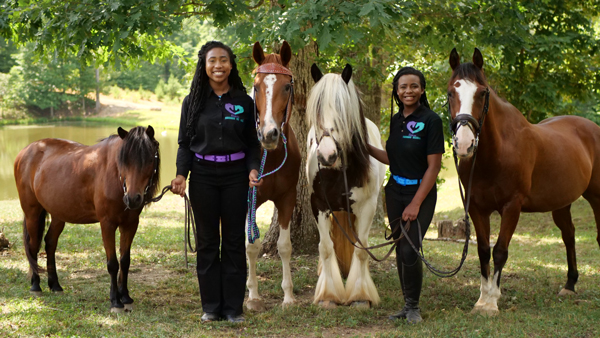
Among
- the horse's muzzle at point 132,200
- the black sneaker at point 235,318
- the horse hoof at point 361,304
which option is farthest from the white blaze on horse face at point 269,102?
the horse hoof at point 361,304

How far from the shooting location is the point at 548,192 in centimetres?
493

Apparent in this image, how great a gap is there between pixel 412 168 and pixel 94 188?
2.79m

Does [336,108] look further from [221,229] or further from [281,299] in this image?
[281,299]

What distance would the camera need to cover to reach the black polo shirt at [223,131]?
398 centimetres

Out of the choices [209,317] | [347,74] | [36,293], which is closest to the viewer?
[209,317]

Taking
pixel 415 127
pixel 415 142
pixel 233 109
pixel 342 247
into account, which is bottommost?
pixel 342 247

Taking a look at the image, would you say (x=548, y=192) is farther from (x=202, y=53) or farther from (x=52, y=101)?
(x=52, y=101)

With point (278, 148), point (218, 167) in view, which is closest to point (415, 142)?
point (278, 148)

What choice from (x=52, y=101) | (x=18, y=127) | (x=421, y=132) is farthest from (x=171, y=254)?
(x=52, y=101)

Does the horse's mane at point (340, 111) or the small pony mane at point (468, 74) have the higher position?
the small pony mane at point (468, 74)

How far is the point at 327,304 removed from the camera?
4.72 m

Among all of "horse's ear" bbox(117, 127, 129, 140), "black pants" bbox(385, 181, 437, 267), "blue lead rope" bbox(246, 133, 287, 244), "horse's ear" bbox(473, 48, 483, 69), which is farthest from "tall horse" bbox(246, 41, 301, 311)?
"horse's ear" bbox(473, 48, 483, 69)

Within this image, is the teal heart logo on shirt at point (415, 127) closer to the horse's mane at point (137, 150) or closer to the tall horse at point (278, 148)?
the tall horse at point (278, 148)

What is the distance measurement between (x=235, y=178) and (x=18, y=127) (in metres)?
34.9
